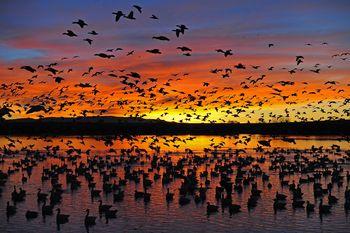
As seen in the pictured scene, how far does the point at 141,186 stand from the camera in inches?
2247

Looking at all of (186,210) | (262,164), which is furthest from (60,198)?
(262,164)

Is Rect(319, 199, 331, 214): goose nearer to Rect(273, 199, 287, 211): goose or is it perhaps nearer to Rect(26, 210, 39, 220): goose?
Rect(273, 199, 287, 211): goose

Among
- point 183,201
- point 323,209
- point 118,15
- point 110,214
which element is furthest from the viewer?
point 183,201

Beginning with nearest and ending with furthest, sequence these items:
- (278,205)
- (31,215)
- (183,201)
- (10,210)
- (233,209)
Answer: (31,215), (10,210), (233,209), (278,205), (183,201)

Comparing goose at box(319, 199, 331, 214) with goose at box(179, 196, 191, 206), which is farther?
goose at box(179, 196, 191, 206)

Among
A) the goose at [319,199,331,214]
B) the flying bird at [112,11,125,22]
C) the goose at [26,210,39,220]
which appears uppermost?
the flying bird at [112,11,125,22]

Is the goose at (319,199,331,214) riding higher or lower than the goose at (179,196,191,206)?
higher

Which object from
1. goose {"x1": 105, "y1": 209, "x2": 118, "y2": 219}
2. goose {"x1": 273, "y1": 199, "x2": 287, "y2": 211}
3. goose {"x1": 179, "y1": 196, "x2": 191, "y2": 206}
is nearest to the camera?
goose {"x1": 105, "y1": 209, "x2": 118, "y2": 219}

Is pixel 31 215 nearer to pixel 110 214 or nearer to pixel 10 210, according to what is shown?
pixel 10 210

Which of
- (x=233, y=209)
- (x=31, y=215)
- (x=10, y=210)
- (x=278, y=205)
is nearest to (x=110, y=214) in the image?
(x=31, y=215)

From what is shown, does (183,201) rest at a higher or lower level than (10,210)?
higher

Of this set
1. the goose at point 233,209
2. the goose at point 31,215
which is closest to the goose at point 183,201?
the goose at point 233,209

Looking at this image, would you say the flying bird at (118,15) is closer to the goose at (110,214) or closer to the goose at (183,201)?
the goose at (110,214)

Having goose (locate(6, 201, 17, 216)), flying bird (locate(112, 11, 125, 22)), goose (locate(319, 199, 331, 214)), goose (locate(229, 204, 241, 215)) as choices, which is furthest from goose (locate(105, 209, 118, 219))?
flying bird (locate(112, 11, 125, 22))
